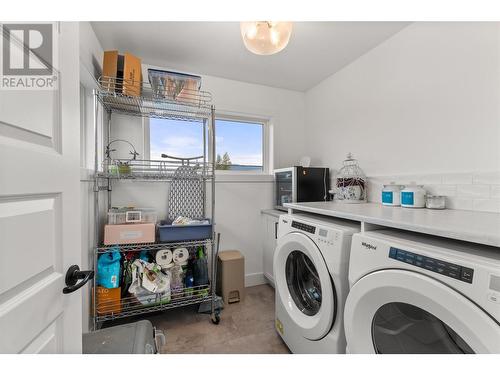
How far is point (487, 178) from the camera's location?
1.20m

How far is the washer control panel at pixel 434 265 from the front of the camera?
1.93 ft

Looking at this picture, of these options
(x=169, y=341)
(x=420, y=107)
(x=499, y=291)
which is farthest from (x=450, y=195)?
(x=169, y=341)

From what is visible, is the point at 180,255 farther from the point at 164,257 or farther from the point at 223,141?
the point at 223,141

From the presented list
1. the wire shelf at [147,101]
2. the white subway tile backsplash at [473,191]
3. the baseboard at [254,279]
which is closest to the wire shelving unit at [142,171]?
the wire shelf at [147,101]

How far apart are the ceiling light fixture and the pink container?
4.69ft

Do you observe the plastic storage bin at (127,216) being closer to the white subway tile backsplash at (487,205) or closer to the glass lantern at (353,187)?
the glass lantern at (353,187)

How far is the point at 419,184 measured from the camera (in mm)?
1523

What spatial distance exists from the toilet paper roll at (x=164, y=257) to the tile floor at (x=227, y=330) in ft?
1.67

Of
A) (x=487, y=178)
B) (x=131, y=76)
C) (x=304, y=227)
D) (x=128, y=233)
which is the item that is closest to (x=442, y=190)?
(x=487, y=178)

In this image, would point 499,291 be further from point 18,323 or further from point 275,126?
point 275,126

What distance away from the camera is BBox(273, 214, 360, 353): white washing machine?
1030 millimetres

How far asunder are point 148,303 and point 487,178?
2339mm

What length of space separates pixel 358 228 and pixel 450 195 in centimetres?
80
